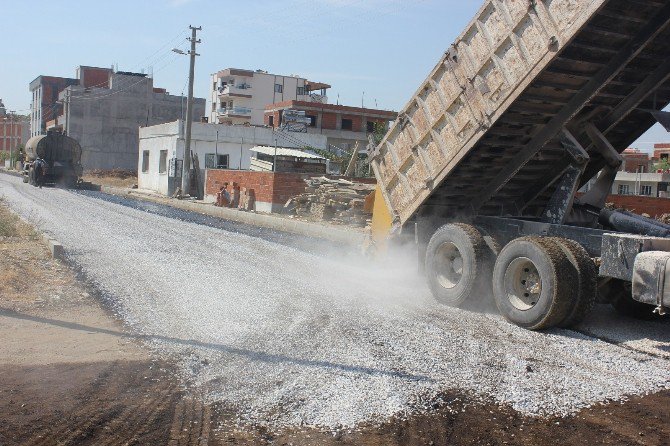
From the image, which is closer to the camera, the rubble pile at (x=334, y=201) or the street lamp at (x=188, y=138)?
the rubble pile at (x=334, y=201)

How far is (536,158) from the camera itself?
9.41 metres

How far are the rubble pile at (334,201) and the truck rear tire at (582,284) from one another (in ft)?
44.3

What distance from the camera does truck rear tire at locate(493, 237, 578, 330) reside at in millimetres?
7484

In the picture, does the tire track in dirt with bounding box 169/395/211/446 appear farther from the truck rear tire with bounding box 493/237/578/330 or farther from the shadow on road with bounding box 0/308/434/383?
the truck rear tire with bounding box 493/237/578/330

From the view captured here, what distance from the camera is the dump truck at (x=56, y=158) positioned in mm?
39562

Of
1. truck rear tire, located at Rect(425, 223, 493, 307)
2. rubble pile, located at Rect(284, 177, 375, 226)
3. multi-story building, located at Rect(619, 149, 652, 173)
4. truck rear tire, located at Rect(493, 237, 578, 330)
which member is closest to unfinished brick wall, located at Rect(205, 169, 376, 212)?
rubble pile, located at Rect(284, 177, 375, 226)

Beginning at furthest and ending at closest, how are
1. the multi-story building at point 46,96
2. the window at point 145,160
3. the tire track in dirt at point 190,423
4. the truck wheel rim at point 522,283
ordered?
the multi-story building at point 46,96, the window at point 145,160, the truck wheel rim at point 522,283, the tire track in dirt at point 190,423

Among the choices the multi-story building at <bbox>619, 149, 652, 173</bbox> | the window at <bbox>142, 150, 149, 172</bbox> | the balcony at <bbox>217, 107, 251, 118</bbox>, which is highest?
the balcony at <bbox>217, 107, 251, 118</bbox>

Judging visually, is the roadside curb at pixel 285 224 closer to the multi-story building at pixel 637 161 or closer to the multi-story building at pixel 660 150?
the multi-story building at pixel 637 161

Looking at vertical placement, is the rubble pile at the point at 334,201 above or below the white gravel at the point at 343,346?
above

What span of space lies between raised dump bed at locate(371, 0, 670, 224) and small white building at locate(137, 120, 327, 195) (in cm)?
3162

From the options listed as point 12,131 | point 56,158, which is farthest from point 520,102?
point 12,131

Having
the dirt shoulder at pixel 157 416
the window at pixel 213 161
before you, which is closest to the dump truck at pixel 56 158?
the window at pixel 213 161

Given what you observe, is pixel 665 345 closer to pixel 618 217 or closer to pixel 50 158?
pixel 618 217
